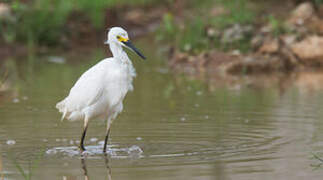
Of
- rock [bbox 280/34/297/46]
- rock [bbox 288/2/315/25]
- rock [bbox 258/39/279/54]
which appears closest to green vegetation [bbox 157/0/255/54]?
rock [bbox 258/39/279/54]

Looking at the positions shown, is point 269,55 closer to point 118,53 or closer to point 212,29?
point 212,29

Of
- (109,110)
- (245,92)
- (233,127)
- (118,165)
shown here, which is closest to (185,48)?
(245,92)

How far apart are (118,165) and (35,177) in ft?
2.90

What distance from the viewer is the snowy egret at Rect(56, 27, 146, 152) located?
26.2 ft

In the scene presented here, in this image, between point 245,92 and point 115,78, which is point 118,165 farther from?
point 245,92

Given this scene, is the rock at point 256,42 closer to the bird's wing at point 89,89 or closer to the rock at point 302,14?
the rock at point 302,14

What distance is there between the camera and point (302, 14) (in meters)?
17.3

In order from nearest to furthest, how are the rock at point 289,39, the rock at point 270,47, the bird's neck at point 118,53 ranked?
the bird's neck at point 118,53, the rock at point 270,47, the rock at point 289,39

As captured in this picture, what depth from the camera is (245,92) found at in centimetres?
1262

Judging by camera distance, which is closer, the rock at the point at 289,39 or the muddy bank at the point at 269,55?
the muddy bank at the point at 269,55

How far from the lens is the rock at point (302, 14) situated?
16.9 metres

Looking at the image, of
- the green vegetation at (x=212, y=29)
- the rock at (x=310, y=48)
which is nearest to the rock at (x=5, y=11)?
the green vegetation at (x=212, y=29)

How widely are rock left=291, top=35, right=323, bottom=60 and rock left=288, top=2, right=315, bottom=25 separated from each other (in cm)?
98

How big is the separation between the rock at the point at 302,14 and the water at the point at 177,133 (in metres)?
2.74
